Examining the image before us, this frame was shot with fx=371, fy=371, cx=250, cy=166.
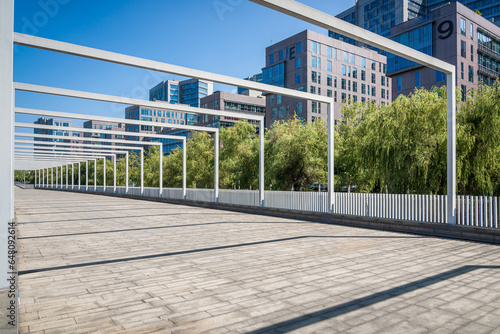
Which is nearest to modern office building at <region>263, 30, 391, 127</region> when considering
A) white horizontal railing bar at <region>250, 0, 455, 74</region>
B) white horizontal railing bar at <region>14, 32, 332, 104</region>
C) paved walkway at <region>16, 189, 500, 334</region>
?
white horizontal railing bar at <region>14, 32, 332, 104</region>

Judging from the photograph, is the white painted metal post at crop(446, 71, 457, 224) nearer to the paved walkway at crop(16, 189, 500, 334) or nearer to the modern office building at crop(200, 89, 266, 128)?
the paved walkway at crop(16, 189, 500, 334)

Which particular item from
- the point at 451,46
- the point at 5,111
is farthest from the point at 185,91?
the point at 5,111

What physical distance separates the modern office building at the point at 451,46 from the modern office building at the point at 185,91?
93.7 m

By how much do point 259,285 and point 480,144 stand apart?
12.4 metres

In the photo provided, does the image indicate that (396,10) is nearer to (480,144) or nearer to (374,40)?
(480,144)

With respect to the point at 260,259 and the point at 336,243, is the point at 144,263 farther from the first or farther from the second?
the point at 336,243

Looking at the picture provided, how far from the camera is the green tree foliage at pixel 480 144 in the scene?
45.5 ft

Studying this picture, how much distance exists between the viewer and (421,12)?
300ft

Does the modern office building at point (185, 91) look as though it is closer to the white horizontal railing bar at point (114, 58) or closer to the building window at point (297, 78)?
the building window at point (297, 78)

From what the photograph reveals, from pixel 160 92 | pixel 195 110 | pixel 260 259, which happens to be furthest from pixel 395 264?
pixel 160 92

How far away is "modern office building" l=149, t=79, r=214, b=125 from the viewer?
14275 centimetres

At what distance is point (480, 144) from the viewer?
14203 mm

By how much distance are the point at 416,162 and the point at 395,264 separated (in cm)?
1010

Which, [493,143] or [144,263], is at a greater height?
[493,143]
